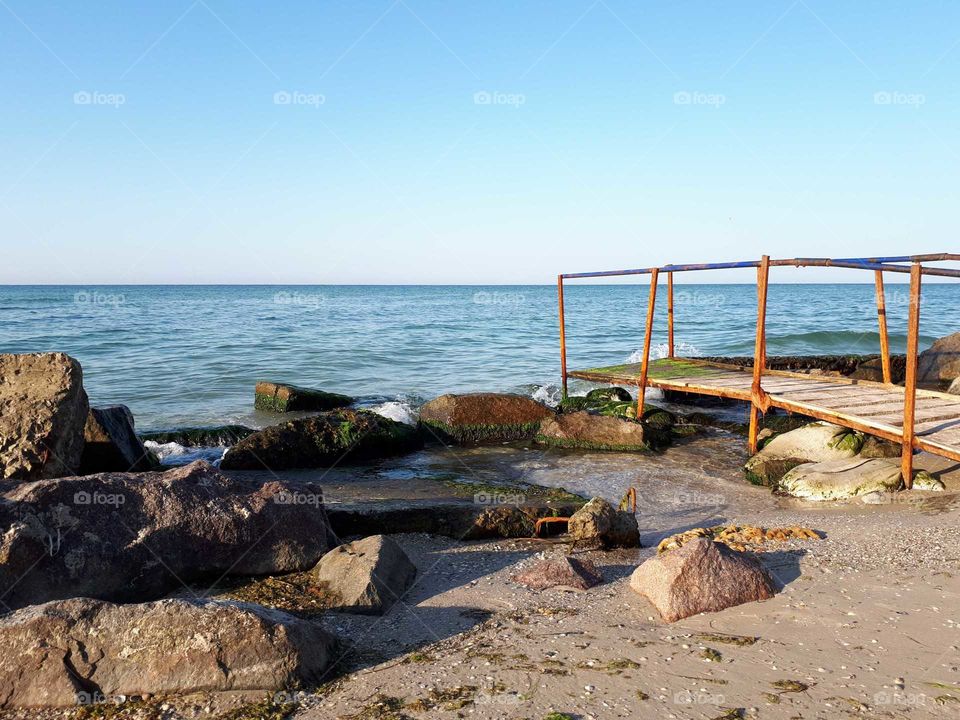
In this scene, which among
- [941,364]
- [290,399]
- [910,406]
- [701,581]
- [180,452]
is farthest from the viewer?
[941,364]

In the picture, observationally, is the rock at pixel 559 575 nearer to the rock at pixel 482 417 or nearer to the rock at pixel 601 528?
the rock at pixel 601 528

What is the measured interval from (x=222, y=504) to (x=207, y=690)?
206 cm

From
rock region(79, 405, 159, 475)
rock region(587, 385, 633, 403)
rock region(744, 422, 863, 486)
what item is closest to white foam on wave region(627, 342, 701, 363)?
rock region(587, 385, 633, 403)

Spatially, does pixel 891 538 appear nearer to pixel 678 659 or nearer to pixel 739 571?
pixel 739 571

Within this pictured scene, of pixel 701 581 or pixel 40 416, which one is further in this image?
pixel 40 416

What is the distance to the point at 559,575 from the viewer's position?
5270mm

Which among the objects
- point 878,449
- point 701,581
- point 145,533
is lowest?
point 878,449

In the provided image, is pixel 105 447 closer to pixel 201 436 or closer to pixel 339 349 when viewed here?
pixel 201 436

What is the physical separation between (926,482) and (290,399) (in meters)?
10.9

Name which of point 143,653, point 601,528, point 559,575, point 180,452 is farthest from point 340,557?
point 180,452

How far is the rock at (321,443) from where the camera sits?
963 centimetres

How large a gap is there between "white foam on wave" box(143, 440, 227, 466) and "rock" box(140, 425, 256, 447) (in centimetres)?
15

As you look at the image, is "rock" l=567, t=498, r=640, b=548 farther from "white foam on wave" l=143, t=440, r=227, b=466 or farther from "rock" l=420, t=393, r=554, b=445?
"white foam on wave" l=143, t=440, r=227, b=466

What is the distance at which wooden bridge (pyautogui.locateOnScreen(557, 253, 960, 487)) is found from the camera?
7457mm
